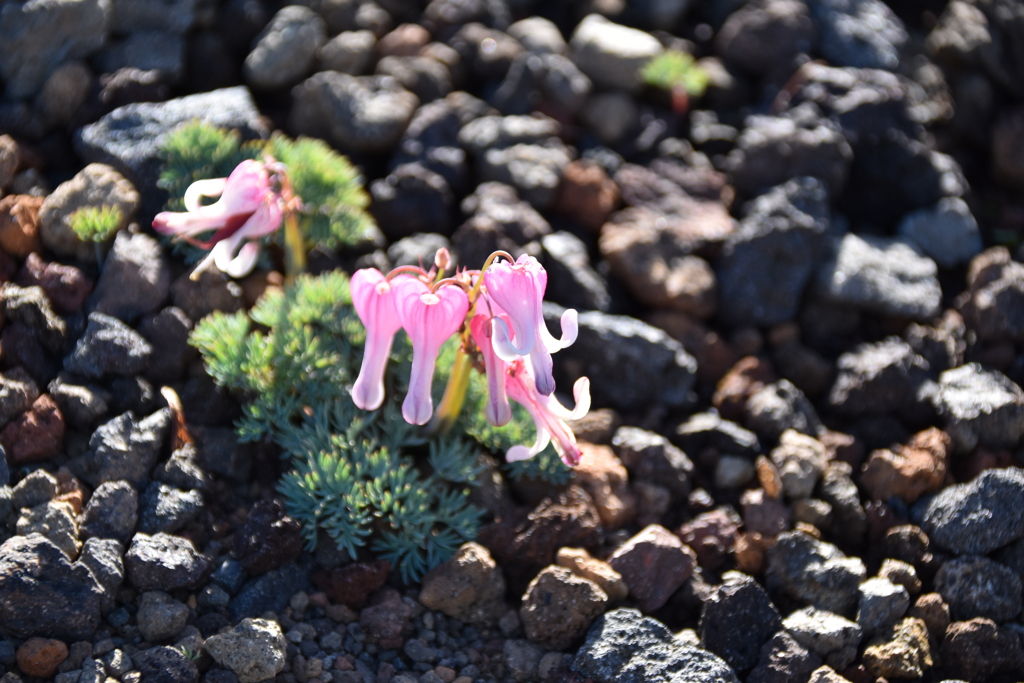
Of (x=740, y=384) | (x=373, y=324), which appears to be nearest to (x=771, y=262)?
(x=740, y=384)

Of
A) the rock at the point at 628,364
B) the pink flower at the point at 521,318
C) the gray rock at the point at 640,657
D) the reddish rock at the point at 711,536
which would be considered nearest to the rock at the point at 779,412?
the rock at the point at 628,364

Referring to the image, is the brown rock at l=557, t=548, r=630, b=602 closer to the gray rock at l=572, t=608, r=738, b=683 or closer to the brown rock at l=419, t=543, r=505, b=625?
the gray rock at l=572, t=608, r=738, b=683

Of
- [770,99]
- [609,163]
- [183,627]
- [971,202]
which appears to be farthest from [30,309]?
[971,202]

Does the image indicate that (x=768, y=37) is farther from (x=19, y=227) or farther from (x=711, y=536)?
(x=19, y=227)

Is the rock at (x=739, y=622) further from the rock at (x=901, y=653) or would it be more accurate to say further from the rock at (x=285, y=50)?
the rock at (x=285, y=50)

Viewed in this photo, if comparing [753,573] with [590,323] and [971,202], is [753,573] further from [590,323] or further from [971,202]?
[971,202]

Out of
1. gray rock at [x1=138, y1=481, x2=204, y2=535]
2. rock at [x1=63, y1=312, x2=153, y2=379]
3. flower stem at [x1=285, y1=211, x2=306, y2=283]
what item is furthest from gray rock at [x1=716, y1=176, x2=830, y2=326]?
rock at [x1=63, y1=312, x2=153, y2=379]
